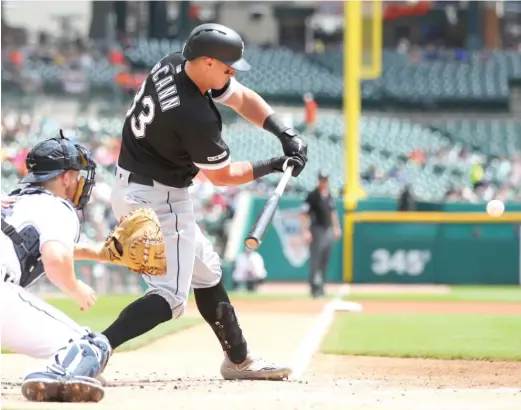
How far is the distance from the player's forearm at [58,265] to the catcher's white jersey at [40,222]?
0.05m

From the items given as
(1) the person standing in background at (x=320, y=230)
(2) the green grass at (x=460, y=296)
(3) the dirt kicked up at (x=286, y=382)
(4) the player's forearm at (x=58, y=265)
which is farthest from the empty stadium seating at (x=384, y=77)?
(4) the player's forearm at (x=58, y=265)

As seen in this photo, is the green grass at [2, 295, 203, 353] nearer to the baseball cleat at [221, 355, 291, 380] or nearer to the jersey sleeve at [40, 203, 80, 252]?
the baseball cleat at [221, 355, 291, 380]

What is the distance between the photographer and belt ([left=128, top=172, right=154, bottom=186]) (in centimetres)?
497

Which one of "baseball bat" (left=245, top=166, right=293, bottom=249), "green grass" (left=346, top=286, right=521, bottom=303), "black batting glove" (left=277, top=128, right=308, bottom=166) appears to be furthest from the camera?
"green grass" (left=346, top=286, right=521, bottom=303)

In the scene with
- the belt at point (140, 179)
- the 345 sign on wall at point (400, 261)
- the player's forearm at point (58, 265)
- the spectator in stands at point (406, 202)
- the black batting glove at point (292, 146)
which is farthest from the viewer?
the spectator in stands at point (406, 202)

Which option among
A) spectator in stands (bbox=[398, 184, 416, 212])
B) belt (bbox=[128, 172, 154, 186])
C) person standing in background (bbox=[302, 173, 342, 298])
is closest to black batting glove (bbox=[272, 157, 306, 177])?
belt (bbox=[128, 172, 154, 186])

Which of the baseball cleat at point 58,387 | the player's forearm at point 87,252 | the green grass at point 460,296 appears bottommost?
the green grass at point 460,296

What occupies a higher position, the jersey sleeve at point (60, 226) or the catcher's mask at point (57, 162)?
the catcher's mask at point (57, 162)

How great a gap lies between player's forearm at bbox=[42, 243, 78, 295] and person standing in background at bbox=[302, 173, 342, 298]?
9.98 m

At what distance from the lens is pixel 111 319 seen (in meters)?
9.56

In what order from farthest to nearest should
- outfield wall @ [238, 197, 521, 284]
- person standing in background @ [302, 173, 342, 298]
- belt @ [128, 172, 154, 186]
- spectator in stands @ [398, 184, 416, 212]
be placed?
spectator in stands @ [398, 184, 416, 212] < outfield wall @ [238, 197, 521, 284] < person standing in background @ [302, 173, 342, 298] < belt @ [128, 172, 154, 186]

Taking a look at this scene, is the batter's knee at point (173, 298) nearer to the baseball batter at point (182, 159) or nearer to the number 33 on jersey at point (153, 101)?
the baseball batter at point (182, 159)

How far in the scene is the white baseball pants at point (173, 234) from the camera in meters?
4.87

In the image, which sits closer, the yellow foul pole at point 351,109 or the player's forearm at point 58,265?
the player's forearm at point 58,265
